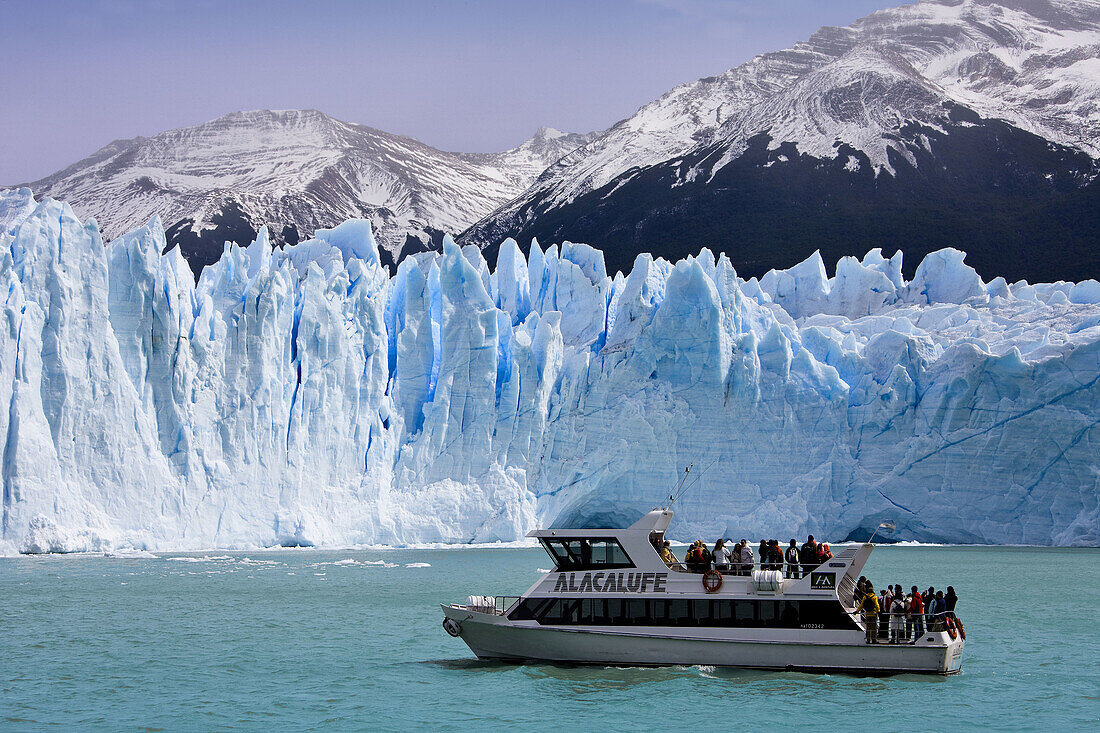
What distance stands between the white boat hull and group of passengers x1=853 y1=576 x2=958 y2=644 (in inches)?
5.8

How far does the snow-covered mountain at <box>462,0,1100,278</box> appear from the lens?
60812 millimetres

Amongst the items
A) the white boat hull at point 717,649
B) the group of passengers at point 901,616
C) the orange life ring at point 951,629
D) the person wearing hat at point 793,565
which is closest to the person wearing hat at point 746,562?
the person wearing hat at point 793,565

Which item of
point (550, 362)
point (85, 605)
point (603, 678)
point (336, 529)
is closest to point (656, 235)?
point (550, 362)

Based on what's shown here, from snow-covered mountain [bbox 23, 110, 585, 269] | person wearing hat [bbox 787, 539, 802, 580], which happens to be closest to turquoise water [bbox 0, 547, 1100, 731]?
person wearing hat [bbox 787, 539, 802, 580]

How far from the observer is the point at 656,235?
66.7 m

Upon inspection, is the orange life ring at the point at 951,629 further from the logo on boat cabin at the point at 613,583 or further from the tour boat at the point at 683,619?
the logo on boat cabin at the point at 613,583

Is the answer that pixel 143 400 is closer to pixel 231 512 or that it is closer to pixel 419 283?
pixel 231 512

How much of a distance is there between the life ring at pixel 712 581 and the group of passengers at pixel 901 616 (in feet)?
6.53

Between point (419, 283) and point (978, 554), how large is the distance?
65.7 feet

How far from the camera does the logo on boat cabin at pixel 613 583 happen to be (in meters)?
16.7

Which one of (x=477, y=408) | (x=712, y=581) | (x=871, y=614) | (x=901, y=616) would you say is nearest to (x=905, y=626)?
(x=901, y=616)

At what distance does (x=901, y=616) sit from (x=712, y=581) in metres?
2.57

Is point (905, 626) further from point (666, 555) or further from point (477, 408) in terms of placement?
point (477, 408)

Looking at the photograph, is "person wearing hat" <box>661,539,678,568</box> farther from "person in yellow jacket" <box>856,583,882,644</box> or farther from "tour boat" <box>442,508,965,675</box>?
A: "person in yellow jacket" <box>856,583,882,644</box>
